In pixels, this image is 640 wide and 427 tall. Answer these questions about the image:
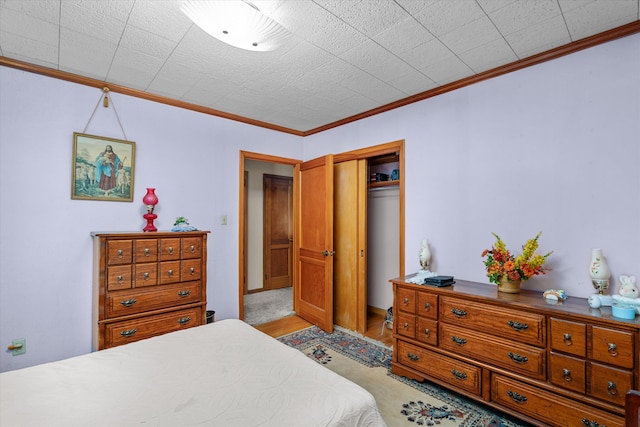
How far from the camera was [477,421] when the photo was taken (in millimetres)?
1979

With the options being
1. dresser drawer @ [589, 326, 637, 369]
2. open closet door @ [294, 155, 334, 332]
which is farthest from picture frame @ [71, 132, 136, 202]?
dresser drawer @ [589, 326, 637, 369]

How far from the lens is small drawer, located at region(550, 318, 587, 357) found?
1708 mm

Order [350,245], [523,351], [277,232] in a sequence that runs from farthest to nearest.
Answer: [277,232]
[350,245]
[523,351]

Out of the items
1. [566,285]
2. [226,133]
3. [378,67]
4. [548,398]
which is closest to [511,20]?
[378,67]

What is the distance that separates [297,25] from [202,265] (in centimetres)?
216

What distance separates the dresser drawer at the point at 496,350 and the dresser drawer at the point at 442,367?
3.8 inches

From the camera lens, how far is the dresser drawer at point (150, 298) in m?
2.36

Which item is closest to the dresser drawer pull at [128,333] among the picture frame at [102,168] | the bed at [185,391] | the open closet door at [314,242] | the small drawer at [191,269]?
the small drawer at [191,269]

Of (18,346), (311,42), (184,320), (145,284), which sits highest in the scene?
(311,42)

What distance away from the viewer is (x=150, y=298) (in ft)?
8.27

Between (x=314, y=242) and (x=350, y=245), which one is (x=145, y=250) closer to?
(x=314, y=242)

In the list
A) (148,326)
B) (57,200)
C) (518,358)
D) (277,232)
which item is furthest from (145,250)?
(277,232)

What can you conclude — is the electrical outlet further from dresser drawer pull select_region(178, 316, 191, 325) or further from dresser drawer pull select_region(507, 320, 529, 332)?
dresser drawer pull select_region(507, 320, 529, 332)

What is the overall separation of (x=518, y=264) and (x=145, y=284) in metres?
2.92
